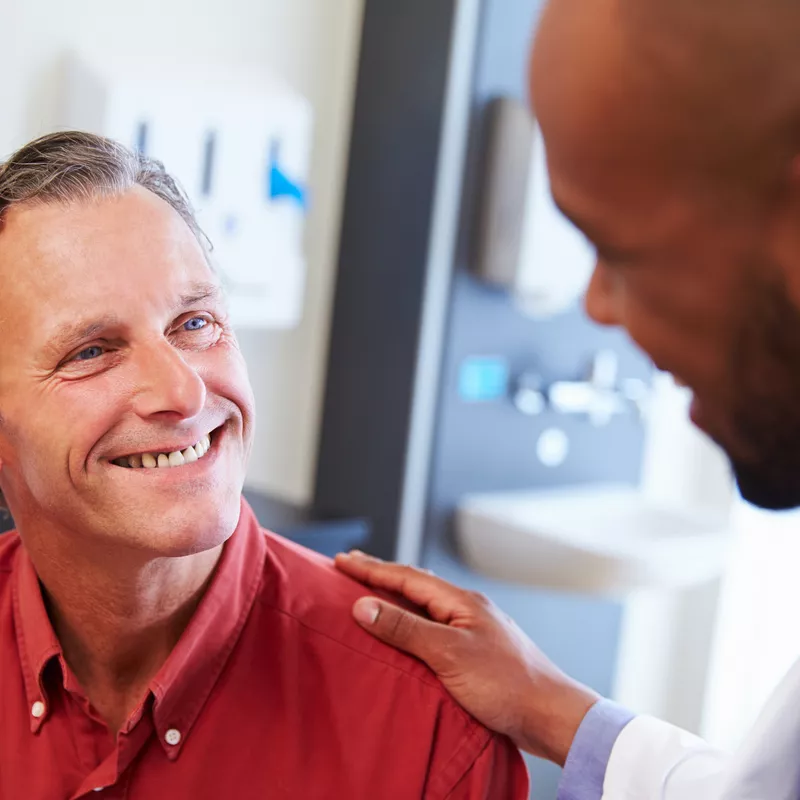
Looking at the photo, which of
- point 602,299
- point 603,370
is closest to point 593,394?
point 603,370

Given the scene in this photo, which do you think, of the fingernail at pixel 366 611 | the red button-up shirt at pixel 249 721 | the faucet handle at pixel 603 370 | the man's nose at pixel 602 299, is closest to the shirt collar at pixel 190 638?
the red button-up shirt at pixel 249 721

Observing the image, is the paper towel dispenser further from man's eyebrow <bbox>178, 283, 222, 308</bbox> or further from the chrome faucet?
man's eyebrow <bbox>178, 283, 222, 308</bbox>

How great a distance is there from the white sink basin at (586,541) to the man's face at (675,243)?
1.91 meters

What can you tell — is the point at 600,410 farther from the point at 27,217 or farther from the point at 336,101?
the point at 27,217

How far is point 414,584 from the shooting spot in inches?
53.4

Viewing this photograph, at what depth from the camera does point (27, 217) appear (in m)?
1.20

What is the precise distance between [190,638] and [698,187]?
83 cm

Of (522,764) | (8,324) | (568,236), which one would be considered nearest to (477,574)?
(568,236)

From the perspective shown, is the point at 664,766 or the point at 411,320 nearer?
the point at 664,766

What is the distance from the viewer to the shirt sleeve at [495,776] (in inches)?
48.3

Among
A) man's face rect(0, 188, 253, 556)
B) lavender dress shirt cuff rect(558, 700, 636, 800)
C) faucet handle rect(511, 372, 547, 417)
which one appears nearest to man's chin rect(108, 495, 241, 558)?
man's face rect(0, 188, 253, 556)

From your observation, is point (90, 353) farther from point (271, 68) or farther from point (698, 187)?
point (271, 68)

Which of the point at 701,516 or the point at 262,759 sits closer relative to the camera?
the point at 262,759

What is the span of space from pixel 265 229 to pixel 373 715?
1492 millimetres
